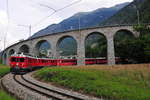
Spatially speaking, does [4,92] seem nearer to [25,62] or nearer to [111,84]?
[111,84]

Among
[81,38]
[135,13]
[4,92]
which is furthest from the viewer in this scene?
[135,13]

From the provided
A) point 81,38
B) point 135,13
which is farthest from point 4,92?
point 135,13

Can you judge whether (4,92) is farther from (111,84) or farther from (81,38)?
(81,38)

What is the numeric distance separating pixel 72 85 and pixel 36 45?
4033cm

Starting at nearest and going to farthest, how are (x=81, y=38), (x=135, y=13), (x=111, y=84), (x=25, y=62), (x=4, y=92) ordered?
1. (x=4, y=92)
2. (x=111, y=84)
3. (x=25, y=62)
4. (x=81, y=38)
5. (x=135, y=13)

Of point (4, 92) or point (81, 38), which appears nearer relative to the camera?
point (4, 92)

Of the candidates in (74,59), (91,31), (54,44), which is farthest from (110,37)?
(54,44)

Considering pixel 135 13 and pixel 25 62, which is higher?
pixel 135 13

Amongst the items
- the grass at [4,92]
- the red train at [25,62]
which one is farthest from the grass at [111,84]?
the red train at [25,62]

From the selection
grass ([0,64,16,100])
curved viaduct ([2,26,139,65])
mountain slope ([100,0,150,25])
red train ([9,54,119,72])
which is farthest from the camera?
mountain slope ([100,0,150,25])

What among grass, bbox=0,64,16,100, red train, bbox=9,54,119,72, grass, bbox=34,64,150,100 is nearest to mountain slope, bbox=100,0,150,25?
red train, bbox=9,54,119,72

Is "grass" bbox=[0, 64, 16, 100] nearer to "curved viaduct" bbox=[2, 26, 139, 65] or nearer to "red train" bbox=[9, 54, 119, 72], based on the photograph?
"red train" bbox=[9, 54, 119, 72]

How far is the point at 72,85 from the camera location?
12.4 meters

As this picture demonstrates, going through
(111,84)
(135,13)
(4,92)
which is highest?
(135,13)
